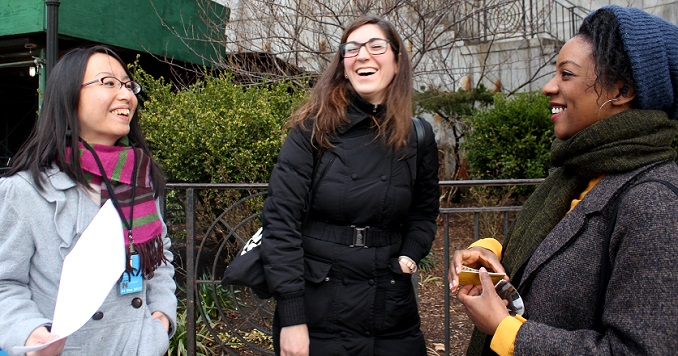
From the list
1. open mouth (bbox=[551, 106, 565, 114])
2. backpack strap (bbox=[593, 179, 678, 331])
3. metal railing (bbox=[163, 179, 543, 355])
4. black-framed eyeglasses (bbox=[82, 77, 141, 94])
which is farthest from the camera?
metal railing (bbox=[163, 179, 543, 355])

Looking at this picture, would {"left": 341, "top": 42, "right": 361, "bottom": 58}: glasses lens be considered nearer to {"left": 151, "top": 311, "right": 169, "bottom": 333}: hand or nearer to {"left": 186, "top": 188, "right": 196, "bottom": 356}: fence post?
{"left": 151, "top": 311, "right": 169, "bottom": 333}: hand

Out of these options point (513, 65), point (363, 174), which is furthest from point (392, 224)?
point (513, 65)

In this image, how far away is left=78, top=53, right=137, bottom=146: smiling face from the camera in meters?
1.95

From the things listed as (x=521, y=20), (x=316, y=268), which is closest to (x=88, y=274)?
(x=316, y=268)

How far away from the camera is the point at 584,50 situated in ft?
5.06

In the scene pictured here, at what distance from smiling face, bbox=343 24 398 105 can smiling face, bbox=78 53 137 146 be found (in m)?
0.94

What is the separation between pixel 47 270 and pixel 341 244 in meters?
1.08

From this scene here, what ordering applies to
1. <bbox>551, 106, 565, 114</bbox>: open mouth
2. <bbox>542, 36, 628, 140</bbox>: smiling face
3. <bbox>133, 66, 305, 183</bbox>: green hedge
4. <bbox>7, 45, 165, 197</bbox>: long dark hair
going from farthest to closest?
<bbox>133, 66, 305, 183</bbox>: green hedge → <bbox>7, 45, 165, 197</bbox>: long dark hair → <bbox>551, 106, 565, 114</bbox>: open mouth → <bbox>542, 36, 628, 140</bbox>: smiling face

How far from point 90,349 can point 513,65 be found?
928 cm

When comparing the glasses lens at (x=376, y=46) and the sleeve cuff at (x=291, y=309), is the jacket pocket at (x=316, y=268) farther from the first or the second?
the glasses lens at (x=376, y=46)

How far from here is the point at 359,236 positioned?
6.93 ft

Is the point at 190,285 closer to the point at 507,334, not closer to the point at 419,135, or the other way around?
the point at 419,135

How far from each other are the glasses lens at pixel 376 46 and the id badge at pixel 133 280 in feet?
4.24

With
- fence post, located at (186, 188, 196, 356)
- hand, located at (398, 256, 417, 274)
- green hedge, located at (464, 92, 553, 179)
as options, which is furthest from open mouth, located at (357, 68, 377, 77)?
green hedge, located at (464, 92, 553, 179)
